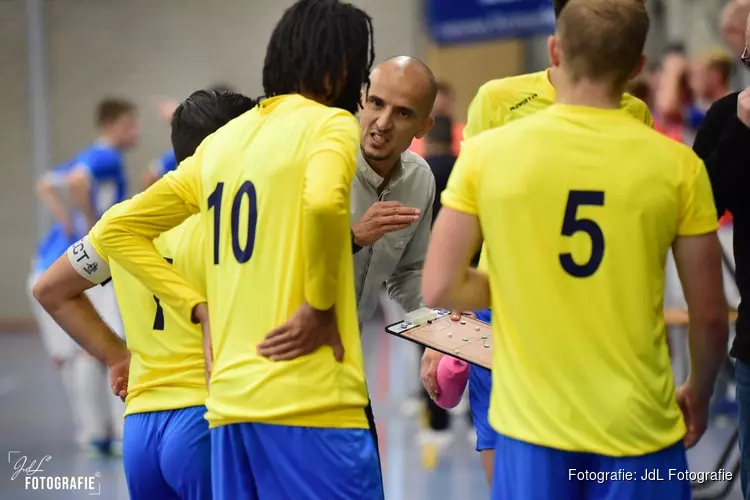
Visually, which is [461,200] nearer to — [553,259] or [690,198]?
[553,259]

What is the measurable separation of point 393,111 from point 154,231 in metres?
1.01

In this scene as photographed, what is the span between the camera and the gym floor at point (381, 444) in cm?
582

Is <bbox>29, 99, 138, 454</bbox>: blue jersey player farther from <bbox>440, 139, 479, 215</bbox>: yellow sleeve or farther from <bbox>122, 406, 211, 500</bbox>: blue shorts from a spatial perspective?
<bbox>440, 139, 479, 215</bbox>: yellow sleeve

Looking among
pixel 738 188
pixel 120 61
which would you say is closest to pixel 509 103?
pixel 738 188

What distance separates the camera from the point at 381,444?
270 inches

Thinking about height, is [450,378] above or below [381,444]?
above

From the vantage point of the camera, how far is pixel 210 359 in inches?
103

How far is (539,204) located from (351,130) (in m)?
0.47

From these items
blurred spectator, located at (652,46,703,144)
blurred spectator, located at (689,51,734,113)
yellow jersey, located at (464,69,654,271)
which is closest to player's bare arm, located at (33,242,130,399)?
yellow jersey, located at (464,69,654,271)

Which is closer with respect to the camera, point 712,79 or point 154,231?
point 154,231

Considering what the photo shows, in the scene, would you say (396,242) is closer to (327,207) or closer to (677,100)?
(327,207)

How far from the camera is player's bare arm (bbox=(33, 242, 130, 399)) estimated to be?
2.89 meters

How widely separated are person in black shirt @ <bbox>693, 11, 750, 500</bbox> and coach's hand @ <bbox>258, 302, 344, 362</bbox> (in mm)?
1055

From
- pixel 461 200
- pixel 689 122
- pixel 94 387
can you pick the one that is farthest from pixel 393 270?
pixel 689 122
